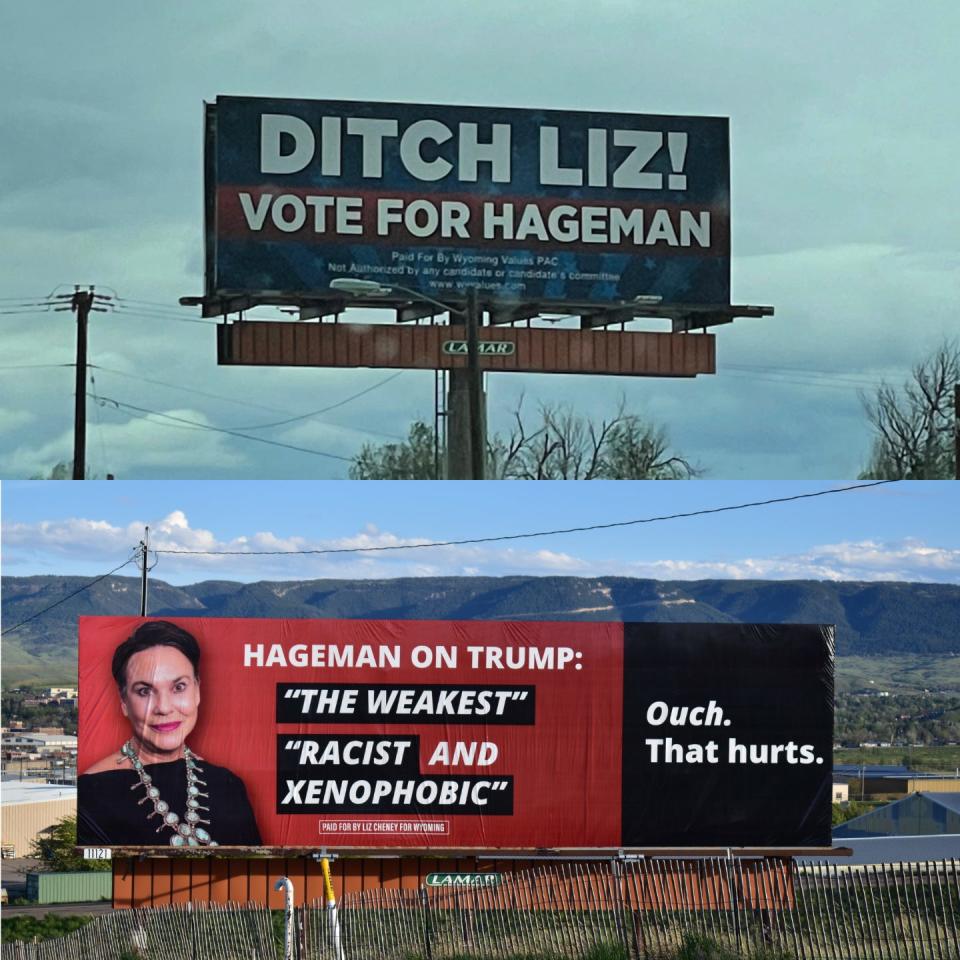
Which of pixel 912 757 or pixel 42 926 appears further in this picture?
pixel 912 757

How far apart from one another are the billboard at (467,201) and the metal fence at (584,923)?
21.9m

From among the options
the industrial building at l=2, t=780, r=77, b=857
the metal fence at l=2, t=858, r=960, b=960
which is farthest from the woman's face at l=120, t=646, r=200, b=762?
the industrial building at l=2, t=780, r=77, b=857

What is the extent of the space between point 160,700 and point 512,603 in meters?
139

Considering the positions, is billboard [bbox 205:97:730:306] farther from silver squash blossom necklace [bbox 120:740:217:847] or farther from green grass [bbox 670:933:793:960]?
green grass [bbox 670:933:793:960]

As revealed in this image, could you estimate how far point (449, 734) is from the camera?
26766 mm

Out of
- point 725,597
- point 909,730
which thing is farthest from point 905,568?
point 909,730

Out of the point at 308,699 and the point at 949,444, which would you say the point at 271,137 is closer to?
the point at 308,699

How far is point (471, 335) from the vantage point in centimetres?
3428

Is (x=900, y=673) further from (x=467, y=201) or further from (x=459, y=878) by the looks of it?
(x=459, y=878)

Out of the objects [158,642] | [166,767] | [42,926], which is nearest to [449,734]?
[166,767]

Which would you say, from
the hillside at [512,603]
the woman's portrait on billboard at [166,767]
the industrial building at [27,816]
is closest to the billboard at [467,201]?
the woman's portrait on billboard at [166,767]

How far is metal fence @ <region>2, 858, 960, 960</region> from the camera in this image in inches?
732

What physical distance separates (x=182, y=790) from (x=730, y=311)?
23.1 metres

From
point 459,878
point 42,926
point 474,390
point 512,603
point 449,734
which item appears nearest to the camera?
point 459,878
